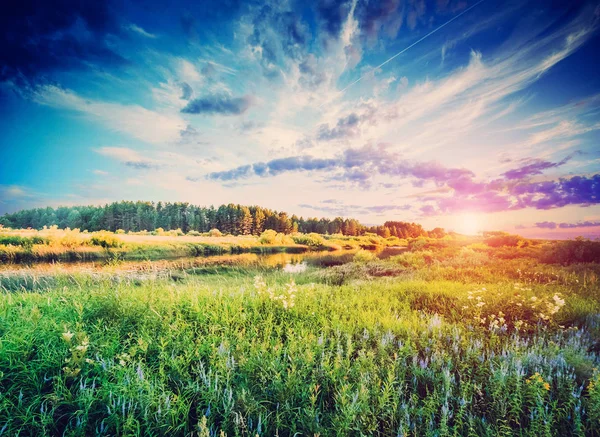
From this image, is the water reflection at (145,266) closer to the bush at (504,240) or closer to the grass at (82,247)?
the grass at (82,247)

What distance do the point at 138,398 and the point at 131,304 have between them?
314 centimetres

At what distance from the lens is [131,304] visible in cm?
536

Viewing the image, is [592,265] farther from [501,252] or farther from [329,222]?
[329,222]

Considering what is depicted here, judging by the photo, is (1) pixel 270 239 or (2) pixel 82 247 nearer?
(2) pixel 82 247

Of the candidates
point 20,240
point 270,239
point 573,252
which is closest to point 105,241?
point 20,240

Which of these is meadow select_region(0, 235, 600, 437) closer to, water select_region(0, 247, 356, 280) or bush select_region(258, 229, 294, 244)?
water select_region(0, 247, 356, 280)

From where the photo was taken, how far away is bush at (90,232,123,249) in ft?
68.9

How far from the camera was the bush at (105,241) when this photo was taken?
826 inches

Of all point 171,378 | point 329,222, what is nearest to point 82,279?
point 171,378

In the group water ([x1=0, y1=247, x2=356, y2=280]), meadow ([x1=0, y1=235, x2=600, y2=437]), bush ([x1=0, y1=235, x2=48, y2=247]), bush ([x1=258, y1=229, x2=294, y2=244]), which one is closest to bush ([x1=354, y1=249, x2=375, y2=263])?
water ([x1=0, y1=247, x2=356, y2=280])

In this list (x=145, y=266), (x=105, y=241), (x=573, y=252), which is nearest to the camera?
(x=145, y=266)

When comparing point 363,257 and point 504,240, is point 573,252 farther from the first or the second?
point 363,257

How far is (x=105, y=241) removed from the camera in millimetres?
21344

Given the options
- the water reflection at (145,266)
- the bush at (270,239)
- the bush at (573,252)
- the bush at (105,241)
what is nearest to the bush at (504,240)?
the bush at (573,252)
